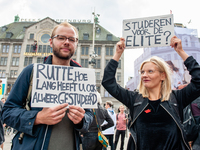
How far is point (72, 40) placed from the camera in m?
1.97

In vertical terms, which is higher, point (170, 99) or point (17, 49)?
point (17, 49)

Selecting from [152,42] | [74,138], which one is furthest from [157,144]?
[152,42]

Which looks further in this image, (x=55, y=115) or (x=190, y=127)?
(x=190, y=127)

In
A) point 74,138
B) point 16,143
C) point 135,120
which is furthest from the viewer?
point 135,120

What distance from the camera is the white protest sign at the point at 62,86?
1.67m

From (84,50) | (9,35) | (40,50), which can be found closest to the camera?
(40,50)

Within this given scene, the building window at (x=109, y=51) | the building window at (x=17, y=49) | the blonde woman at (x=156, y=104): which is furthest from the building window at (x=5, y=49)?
the blonde woman at (x=156, y=104)

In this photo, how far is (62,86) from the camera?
1794 millimetres

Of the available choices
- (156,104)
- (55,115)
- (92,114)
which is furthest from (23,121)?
(156,104)

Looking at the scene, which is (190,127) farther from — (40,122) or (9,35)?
(9,35)

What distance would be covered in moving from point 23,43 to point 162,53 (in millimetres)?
32558

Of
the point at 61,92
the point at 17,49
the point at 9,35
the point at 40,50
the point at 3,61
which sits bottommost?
the point at 61,92

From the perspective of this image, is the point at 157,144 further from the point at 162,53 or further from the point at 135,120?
the point at 162,53

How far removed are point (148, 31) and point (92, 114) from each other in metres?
2.07
